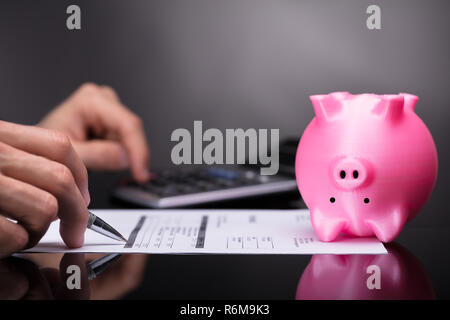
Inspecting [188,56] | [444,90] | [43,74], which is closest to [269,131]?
[188,56]

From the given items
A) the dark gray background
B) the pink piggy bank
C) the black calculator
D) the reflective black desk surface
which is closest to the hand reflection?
the reflective black desk surface

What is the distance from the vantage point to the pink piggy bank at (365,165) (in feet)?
1.98

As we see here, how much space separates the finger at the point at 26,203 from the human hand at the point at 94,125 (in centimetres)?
70

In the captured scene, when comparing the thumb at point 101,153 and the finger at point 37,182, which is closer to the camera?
the finger at point 37,182

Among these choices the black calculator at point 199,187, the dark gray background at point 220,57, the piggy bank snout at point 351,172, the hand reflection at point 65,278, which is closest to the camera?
the hand reflection at point 65,278

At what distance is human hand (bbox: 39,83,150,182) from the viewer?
1.26 meters

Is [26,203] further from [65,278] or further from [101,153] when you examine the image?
[101,153]

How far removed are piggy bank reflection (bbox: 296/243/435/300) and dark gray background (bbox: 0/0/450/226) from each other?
113 centimetres

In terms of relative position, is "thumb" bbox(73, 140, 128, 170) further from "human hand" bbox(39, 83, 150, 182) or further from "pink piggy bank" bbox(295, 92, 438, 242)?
"pink piggy bank" bbox(295, 92, 438, 242)

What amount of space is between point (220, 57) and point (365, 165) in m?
1.38

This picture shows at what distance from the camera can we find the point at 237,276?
1.74ft

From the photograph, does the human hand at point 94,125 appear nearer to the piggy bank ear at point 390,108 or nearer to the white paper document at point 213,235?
the white paper document at point 213,235

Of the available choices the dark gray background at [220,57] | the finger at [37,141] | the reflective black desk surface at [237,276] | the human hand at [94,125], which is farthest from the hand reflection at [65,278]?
the dark gray background at [220,57]
